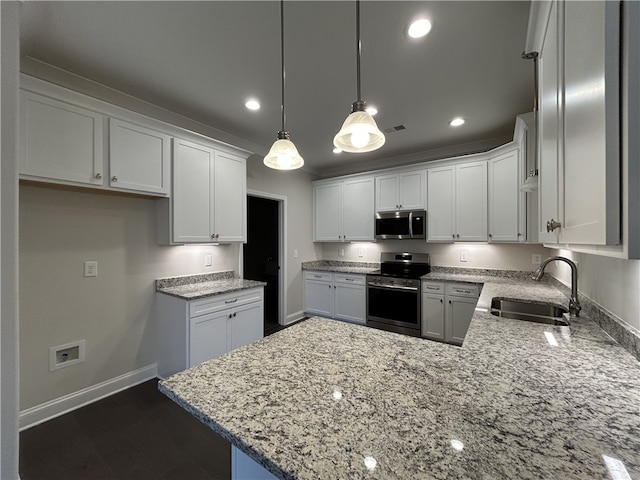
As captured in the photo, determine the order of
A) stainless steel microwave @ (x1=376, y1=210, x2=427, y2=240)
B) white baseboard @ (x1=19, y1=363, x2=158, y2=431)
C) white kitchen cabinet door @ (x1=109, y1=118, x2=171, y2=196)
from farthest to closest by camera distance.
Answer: stainless steel microwave @ (x1=376, y1=210, x2=427, y2=240), white kitchen cabinet door @ (x1=109, y1=118, x2=171, y2=196), white baseboard @ (x1=19, y1=363, x2=158, y2=431)

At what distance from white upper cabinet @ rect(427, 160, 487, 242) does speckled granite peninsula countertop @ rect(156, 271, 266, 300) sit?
2549mm

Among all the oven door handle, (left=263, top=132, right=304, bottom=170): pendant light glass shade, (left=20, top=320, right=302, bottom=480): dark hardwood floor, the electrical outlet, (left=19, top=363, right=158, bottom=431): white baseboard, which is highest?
(left=263, top=132, right=304, bottom=170): pendant light glass shade

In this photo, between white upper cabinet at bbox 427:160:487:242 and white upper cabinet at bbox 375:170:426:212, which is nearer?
white upper cabinet at bbox 427:160:487:242

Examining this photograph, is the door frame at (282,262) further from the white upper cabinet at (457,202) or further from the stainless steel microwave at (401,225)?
the white upper cabinet at (457,202)

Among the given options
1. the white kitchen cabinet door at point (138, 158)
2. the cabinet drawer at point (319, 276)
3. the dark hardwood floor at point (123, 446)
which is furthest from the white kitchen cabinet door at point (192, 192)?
the cabinet drawer at point (319, 276)

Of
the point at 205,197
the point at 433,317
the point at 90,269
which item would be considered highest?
the point at 205,197

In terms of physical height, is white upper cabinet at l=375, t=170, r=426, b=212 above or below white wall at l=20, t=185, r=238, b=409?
above

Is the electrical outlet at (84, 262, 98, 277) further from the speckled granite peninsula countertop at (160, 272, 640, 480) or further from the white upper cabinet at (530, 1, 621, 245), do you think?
the white upper cabinet at (530, 1, 621, 245)

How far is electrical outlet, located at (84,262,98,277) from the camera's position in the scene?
2236 mm

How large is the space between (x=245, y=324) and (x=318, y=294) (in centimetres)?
173

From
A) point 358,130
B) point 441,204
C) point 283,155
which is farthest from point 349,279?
point 358,130

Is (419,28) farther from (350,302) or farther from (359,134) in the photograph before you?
(350,302)

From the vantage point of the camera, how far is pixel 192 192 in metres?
2.71

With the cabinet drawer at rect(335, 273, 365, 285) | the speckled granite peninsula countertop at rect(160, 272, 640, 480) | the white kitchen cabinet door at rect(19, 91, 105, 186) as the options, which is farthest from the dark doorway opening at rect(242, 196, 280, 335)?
the speckled granite peninsula countertop at rect(160, 272, 640, 480)
